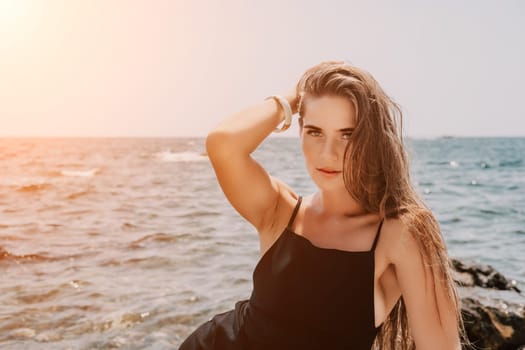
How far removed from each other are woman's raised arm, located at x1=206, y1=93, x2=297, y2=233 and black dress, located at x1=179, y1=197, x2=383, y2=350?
29 centimetres

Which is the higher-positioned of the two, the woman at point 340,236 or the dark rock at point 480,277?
the woman at point 340,236

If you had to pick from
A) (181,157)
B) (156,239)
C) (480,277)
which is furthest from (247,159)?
(181,157)

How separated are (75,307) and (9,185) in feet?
68.3

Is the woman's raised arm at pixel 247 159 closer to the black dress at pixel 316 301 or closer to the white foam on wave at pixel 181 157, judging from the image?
the black dress at pixel 316 301

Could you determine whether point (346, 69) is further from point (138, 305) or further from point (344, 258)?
point (138, 305)

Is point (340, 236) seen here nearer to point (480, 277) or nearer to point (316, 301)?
point (316, 301)

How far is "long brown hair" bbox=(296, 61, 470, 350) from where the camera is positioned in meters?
2.48

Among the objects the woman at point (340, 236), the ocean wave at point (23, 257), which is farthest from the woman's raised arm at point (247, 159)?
the ocean wave at point (23, 257)

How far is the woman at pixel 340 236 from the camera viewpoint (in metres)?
2.49

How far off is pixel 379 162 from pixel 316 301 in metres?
0.70

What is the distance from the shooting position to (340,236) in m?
2.69

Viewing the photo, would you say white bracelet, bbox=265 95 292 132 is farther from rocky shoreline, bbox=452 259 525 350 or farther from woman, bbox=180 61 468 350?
rocky shoreline, bbox=452 259 525 350

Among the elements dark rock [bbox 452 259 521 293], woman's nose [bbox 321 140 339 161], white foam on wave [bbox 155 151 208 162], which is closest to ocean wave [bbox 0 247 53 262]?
dark rock [bbox 452 259 521 293]

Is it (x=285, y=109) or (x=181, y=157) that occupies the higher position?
(x=285, y=109)
